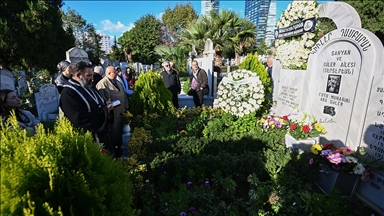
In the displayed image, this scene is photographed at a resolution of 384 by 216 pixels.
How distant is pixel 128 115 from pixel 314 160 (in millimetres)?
3377

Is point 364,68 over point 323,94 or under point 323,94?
over

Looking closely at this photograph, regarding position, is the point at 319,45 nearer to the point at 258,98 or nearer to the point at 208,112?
the point at 258,98

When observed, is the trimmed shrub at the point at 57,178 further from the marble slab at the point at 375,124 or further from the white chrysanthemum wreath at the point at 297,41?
the white chrysanthemum wreath at the point at 297,41

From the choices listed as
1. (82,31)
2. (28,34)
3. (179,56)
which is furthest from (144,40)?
(28,34)

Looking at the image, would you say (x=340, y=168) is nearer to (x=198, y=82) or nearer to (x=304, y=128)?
(x=304, y=128)

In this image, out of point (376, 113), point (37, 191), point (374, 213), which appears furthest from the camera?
point (376, 113)

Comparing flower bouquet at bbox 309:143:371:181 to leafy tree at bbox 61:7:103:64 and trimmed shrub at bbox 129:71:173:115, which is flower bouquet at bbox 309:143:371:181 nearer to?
trimmed shrub at bbox 129:71:173:115

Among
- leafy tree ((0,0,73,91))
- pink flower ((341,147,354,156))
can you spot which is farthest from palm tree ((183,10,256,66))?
pink flower ((341,147,354,156))

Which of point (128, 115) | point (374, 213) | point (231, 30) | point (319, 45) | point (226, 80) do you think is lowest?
point (374, 213)

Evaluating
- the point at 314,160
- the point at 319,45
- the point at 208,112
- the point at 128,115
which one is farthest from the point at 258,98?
the point at 128,115

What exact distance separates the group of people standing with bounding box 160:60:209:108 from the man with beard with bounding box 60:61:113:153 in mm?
3478

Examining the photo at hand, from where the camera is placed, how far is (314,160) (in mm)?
3020

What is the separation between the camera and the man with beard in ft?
8.23

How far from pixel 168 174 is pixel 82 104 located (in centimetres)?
140
